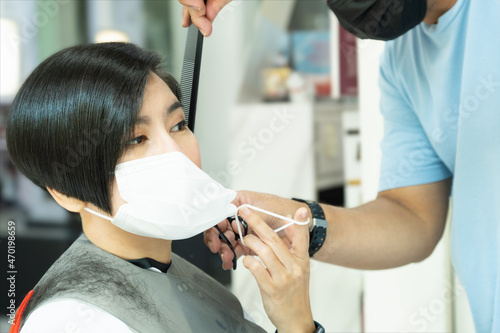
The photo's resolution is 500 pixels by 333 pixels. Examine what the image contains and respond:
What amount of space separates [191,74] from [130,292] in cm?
50

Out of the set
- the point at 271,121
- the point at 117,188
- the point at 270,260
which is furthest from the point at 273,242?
the point at 271,121

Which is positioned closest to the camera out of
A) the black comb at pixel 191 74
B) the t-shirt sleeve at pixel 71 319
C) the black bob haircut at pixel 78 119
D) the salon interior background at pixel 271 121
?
the t-shirt sleeve at pixel 71 319

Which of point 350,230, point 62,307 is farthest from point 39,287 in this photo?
point 350,230

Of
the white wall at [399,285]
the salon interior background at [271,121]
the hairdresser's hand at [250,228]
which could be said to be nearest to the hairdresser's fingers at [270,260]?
the hairdresser's hand at [250,228]

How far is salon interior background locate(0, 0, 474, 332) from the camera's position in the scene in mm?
2018

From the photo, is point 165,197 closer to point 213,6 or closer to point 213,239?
point 213,239

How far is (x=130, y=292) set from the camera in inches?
38.4

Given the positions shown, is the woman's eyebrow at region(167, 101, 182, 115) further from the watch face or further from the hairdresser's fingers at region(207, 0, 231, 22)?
the watch face

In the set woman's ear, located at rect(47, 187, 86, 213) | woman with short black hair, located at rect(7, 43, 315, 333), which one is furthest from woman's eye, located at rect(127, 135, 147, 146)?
woman's ear, located at rect(47, 187, 86, 213)

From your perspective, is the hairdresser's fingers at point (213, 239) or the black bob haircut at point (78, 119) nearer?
the black bob haircut at point (78, 119)

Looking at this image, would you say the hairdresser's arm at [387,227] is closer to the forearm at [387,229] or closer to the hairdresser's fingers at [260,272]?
the forearm at [387,229]

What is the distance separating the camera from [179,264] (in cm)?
128

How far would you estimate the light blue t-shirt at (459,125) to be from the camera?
111 centimetres

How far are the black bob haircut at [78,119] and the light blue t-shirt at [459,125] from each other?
689 millimetres
